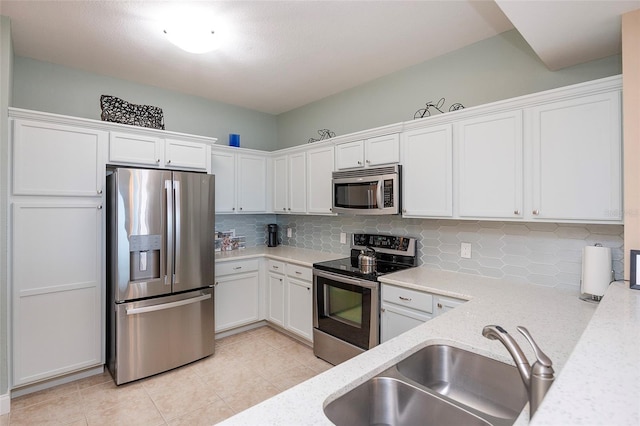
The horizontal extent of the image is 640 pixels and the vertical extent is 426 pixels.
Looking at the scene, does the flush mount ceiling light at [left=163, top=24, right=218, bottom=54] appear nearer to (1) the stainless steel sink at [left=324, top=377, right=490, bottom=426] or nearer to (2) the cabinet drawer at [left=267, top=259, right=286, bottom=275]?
(2) the cabinet drawer at [left=267, top=259, right=286, bottom=275]

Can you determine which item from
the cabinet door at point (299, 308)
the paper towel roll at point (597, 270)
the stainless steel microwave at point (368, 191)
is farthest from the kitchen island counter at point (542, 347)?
the cabinet door at point (299, 308)

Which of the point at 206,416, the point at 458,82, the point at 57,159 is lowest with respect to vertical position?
the point at 206,416

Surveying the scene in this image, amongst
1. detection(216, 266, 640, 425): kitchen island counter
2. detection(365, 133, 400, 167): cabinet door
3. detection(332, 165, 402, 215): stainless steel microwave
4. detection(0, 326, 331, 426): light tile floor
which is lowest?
detection(0, 326, 331, 426): light tile floor

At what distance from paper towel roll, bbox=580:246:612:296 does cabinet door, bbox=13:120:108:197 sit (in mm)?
3575

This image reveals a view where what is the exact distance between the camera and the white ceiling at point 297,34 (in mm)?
1796

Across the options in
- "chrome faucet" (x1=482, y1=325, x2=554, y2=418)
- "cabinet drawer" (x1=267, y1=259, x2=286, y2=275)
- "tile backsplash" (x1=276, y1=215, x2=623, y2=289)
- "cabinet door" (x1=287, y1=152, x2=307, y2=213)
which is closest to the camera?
"chrome faucet" (x1=482, y1=325, x2=554, y2=418)

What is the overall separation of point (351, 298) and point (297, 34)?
2.16 metres

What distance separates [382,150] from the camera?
2844 millimetres

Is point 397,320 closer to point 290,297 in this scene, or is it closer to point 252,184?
point 290,297

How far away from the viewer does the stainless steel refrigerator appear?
8.50ft

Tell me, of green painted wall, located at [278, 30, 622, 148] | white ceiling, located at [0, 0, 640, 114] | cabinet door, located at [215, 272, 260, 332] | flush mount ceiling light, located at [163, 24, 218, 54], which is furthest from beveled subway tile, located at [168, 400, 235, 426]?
green painted wall, located at [278, 30, 622, 148]

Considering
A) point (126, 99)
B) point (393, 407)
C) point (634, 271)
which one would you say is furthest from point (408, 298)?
point (126, 99)

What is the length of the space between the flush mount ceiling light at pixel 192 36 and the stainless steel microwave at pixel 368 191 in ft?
5.09

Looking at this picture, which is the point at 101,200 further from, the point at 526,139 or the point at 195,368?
the point at 526,139
